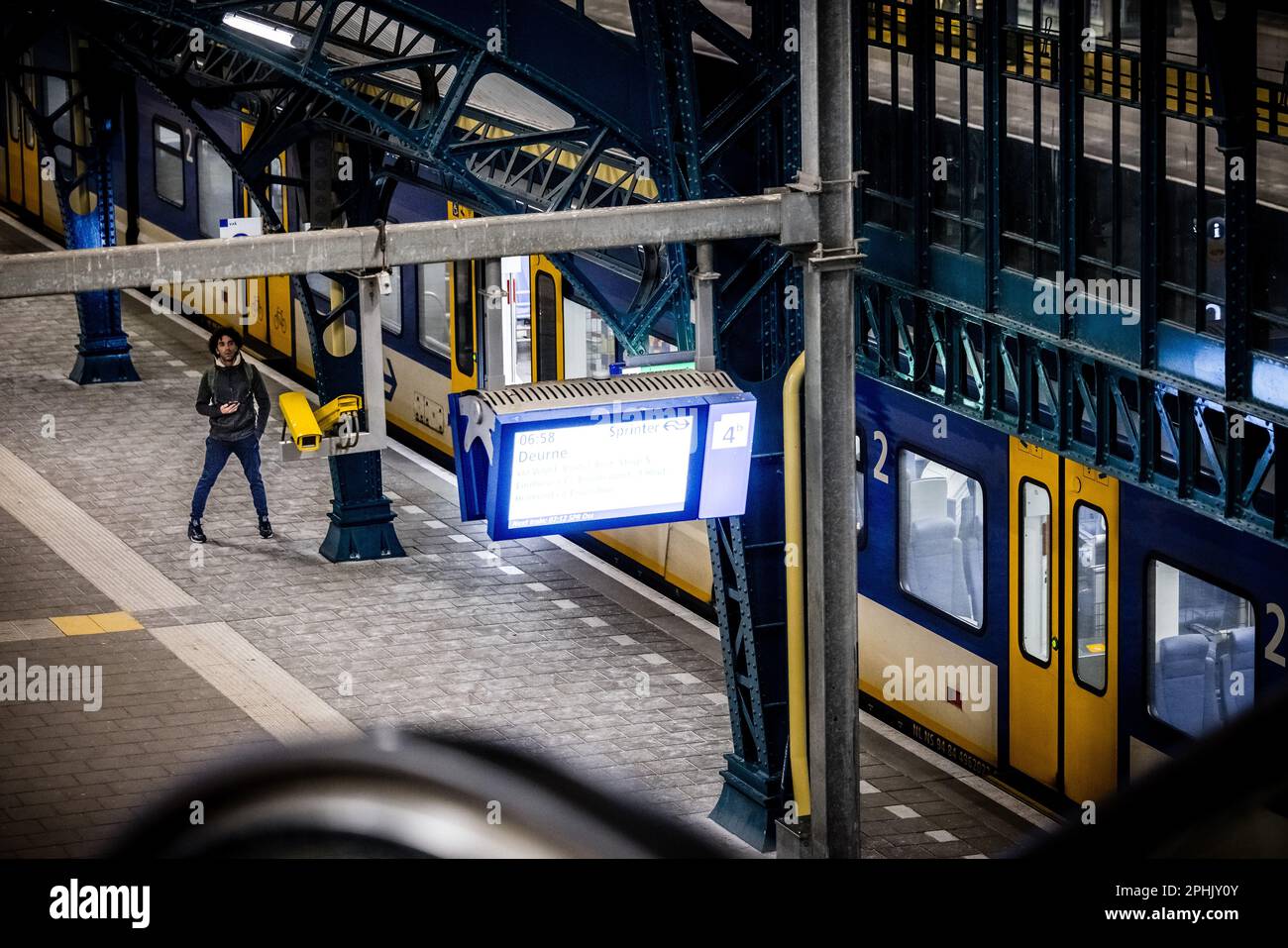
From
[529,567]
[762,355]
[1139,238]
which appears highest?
[1139,238]

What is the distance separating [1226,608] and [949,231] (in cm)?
310

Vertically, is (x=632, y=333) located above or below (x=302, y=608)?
above

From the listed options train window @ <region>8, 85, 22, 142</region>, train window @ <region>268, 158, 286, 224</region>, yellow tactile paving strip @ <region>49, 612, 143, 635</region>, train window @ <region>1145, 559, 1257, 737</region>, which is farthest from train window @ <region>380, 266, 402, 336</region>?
train window @ <region>8, 85, 22, 142</region>

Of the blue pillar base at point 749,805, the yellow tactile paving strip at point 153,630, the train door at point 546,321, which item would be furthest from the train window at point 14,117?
the blue pillar base at point 749,805

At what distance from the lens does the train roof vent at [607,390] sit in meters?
9.57

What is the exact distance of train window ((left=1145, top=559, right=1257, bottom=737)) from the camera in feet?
35.7

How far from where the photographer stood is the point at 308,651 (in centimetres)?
1588

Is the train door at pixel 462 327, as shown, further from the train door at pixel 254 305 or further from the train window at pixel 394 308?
the train door at pixel 254 305

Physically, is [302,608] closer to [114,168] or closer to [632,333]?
[632,333]

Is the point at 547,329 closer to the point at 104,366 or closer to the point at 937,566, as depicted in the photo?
the point at 937,566

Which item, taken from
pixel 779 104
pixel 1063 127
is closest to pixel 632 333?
pixel 779 104
